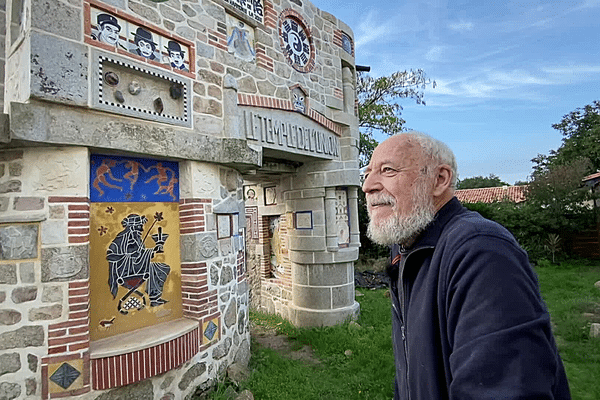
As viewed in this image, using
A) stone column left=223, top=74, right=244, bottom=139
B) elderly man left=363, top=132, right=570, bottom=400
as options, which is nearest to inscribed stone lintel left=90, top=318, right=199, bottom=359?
stone column left=223, top=74, right=244, bottom=139

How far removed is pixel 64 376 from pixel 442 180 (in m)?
3.26

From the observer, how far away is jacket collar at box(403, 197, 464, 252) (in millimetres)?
1353

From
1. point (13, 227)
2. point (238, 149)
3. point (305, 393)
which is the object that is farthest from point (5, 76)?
point (305, 393)

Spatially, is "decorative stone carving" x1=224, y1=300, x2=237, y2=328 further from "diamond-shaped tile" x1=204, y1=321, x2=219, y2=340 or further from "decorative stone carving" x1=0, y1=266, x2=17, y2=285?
"decorative stone carving" x1=0, y1=266, x2=17, y2=285

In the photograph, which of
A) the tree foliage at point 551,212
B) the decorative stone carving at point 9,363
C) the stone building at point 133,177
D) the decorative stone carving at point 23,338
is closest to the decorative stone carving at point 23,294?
the stone building at point 133,177

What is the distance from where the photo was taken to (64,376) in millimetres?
2770

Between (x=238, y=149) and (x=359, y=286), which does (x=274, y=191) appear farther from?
(x=359, y=286)

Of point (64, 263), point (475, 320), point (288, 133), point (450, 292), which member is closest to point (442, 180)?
point (450, 292)

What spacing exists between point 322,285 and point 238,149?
3409 millimetres

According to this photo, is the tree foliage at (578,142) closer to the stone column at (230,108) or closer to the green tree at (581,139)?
the green tree at (581,139)

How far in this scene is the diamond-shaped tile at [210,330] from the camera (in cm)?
380

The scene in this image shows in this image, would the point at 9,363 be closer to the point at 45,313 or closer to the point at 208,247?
the point at 45,313

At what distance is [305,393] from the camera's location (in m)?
3.97

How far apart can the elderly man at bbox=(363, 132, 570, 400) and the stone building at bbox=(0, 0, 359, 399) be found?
2621mm
